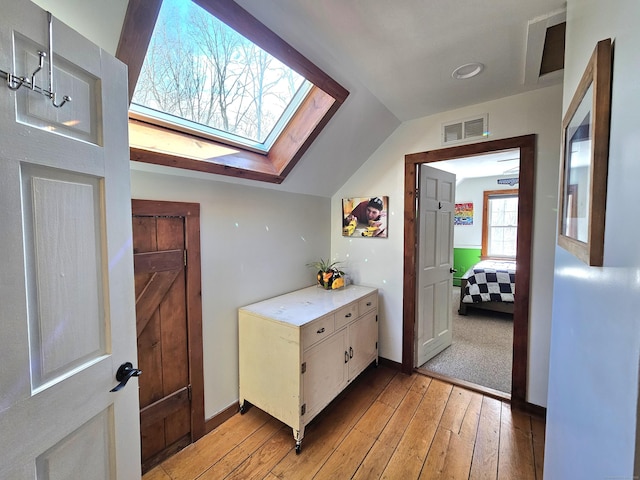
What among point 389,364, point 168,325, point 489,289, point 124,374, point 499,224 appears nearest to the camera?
point 124,374

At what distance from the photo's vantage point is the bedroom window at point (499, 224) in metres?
5.41

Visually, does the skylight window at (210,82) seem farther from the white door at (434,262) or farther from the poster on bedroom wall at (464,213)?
the poster on bedroom wall at (464,213)

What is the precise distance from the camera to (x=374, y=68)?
163 cm

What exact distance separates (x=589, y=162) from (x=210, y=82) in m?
1.72

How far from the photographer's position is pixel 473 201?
18.8 feet

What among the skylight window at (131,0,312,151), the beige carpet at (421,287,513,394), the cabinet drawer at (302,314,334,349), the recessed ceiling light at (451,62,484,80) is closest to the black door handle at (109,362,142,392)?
the cabinet drawer at (302,314,334,349)

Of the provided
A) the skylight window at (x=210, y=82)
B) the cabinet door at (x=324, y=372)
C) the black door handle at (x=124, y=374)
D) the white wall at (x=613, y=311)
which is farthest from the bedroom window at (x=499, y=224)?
the black door handle at (x=124, y=374)

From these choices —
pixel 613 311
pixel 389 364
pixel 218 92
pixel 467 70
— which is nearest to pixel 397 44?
pixel 467 70

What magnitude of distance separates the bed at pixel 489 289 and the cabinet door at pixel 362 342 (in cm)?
218

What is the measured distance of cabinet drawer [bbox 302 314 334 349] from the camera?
1718 millimetres

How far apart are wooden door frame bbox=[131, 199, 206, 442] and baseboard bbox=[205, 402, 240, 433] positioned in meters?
0.05

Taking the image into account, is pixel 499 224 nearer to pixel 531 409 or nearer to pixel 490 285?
pixel 490 285

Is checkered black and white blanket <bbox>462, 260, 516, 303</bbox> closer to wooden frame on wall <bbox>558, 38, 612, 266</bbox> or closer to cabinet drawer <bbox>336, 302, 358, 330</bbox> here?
cabinet drawer <bbox>336, 302, 358, 330</bbox>

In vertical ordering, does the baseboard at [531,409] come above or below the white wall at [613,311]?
below
